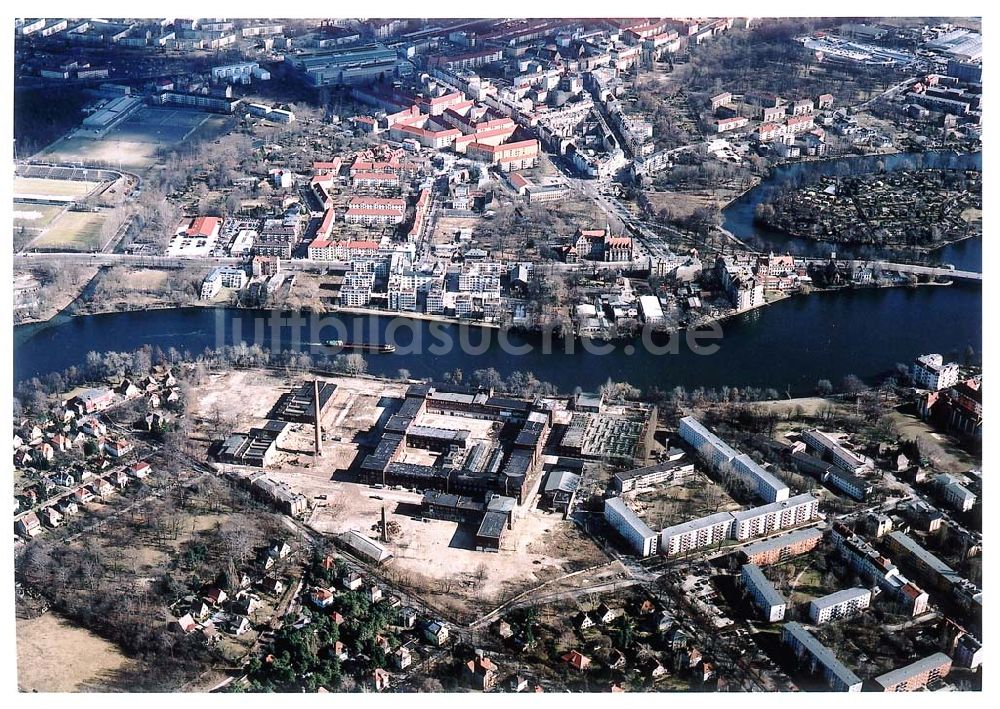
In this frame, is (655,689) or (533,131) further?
(533,131)

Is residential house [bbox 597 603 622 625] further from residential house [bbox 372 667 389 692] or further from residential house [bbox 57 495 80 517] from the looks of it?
residential house [bbox 57 495 80 517]

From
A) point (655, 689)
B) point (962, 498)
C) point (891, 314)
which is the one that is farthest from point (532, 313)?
point (655, 689)

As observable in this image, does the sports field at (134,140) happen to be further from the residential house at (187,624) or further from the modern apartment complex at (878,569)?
the modern apartment complex at (878,569)

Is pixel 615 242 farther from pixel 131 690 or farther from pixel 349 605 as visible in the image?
pixel 131 690

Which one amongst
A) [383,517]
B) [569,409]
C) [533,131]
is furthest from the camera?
[533,131]

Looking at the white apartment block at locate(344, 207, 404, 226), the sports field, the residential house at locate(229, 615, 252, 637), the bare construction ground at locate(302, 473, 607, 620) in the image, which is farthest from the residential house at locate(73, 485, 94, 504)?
the sports field

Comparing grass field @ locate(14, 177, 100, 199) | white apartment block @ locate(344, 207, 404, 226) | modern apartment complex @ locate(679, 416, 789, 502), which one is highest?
grass field @ locate(14, 177, 100, 199)
